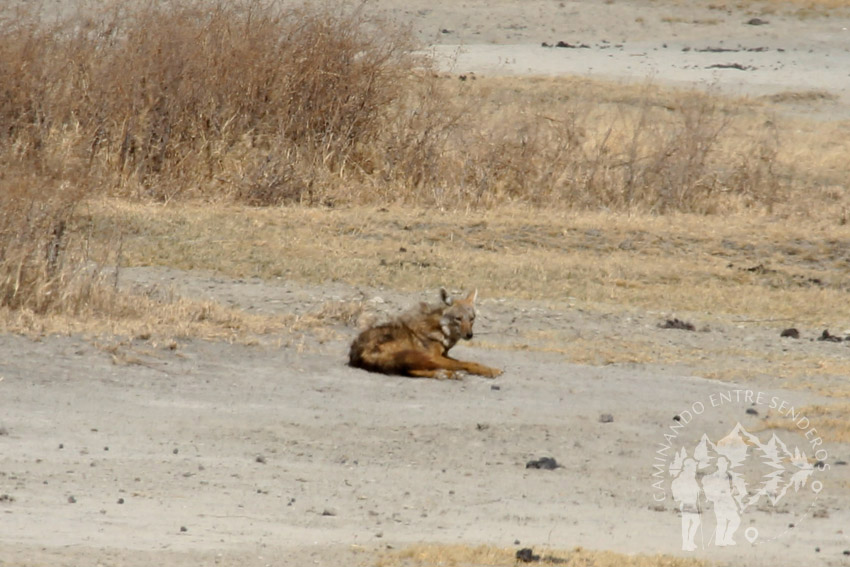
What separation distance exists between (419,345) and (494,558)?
3935 millimetres

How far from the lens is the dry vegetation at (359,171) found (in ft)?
45.8

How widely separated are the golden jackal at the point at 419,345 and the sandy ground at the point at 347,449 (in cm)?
11

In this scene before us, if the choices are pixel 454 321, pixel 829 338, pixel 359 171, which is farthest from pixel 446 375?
pixel 359 171

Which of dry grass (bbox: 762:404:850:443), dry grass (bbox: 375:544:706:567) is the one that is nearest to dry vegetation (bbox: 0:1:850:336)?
dry grass (bbox: 762:404:850:443)

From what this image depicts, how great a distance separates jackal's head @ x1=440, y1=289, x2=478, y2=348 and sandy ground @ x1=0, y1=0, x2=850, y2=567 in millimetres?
380

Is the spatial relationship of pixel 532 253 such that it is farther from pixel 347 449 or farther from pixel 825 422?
pixel 347 449

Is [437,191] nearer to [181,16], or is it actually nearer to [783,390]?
[181,16]

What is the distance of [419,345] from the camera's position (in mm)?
9438

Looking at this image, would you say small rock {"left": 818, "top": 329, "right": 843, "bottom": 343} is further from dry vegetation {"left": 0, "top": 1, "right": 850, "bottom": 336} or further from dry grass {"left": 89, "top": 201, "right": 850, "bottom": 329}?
dry vegetation {"left": 0, "top": 1, "right": 850, "bottom": 336}

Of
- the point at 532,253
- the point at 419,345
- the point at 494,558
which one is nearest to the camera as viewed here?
the point at 494,558

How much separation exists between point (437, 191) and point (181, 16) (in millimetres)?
4125

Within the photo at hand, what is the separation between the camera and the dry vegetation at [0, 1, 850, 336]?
13.9 meters

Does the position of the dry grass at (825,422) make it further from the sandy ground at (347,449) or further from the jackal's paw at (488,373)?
the jackal's paw at (488,373)

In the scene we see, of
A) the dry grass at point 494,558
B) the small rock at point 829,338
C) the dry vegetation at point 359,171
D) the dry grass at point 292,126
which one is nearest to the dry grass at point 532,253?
the dry vegetation at point 359,171
